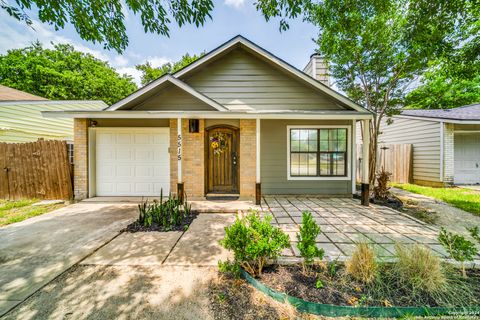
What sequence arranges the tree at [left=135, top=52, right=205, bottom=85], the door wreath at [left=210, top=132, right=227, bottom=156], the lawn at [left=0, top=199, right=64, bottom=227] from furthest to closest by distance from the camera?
the tree at [left=135, top=52, right=205, bottom=85] < the door wreath at [left=210, top=132, right=227, bottom=156] < the lawn at [left=0, top=199, right=64, bottom=227]

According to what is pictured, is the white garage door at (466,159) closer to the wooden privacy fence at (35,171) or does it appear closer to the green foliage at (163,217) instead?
the green foliage at (163,217)

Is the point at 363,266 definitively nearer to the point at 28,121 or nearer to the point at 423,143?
the point at 423,143

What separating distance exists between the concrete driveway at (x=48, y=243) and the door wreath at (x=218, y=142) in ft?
10.3

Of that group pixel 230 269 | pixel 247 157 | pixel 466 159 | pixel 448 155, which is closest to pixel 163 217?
pixel 230 269

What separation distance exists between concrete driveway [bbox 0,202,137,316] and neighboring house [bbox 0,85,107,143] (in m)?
6.46

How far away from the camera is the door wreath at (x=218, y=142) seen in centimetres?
698

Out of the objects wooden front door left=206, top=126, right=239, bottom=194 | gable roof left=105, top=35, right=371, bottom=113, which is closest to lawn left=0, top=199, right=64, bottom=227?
wooden front door left=206, top=126, right=239, bottom=194

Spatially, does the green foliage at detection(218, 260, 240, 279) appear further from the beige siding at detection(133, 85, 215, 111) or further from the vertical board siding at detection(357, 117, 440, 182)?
the vertical board siding at detection(357, 117, 440, 182)

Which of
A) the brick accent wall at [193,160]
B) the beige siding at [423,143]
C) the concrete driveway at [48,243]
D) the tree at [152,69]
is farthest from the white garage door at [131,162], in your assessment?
the tree at [152,69]

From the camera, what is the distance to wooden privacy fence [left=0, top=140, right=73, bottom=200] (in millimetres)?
6461

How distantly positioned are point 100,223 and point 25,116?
30.0 feet

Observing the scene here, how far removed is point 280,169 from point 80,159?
676 cm

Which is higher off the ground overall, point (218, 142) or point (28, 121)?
point (28, 121)

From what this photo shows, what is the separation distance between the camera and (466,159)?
385 inches
